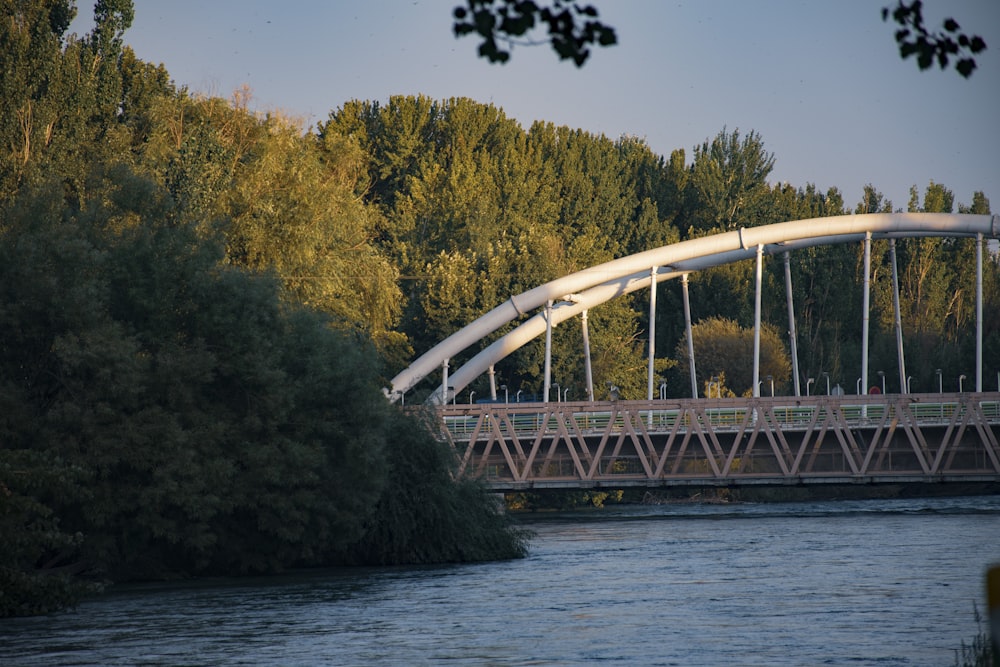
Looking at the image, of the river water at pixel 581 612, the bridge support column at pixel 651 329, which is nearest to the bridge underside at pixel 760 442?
the bridge support column at pixel 651 329

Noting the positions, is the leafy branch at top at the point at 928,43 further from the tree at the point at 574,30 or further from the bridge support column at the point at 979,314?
the bridge support column at the point at 979,314

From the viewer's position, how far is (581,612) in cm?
2589

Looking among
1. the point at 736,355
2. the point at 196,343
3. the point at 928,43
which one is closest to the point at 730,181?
the point at 736,355

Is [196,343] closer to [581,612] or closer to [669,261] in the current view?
[581,612]

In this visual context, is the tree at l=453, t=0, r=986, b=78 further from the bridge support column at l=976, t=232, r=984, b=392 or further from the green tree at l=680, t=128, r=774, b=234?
the green tree at l=680, t=128, r=774, b=234

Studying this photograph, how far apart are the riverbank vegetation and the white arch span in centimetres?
340

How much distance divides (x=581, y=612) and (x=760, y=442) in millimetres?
33688

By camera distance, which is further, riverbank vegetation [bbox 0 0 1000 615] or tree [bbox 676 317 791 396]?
tree [bbox 676 317 791 396]

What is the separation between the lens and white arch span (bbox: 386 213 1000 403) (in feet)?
187

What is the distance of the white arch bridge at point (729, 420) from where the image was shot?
169 feet

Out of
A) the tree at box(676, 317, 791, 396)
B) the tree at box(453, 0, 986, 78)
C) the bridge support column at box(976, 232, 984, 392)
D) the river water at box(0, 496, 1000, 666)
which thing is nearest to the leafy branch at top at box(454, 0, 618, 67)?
the tree at box(453, 0, 986, 78)

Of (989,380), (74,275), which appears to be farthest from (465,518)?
(989,380)

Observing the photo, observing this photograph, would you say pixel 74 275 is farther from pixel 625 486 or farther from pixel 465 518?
pixel 625 486

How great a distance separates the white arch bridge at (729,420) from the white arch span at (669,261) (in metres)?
0.06
